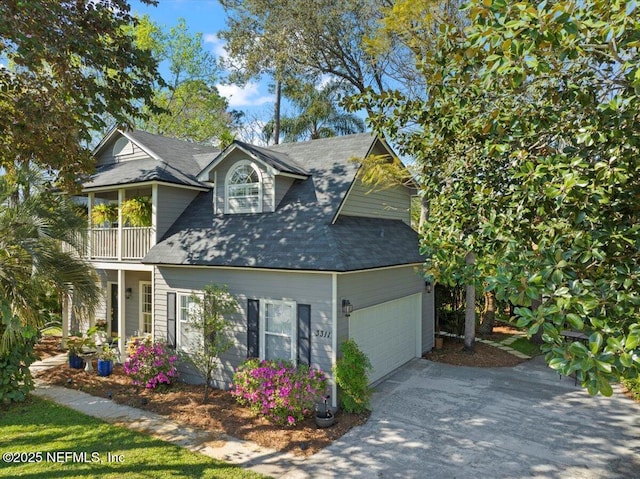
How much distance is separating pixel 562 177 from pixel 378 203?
943 centimetres

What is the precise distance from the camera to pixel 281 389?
826cm

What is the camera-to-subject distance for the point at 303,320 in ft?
30.6

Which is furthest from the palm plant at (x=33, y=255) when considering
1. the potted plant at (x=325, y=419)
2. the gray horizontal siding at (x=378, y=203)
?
the gray horizontal siding at (x=378, y=203)

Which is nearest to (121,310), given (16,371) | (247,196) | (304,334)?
(16,371)

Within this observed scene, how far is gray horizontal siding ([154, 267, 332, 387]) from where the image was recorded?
912cm

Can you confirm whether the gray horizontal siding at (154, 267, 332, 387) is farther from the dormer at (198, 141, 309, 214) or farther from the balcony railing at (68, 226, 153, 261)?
the dormer at (198, 141, 309, 214)

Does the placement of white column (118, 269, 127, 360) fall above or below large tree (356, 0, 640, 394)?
below

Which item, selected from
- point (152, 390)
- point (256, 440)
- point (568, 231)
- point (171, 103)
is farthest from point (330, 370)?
point (171, 103)

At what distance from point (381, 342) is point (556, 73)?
824 cm

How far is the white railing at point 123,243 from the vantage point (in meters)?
12.5

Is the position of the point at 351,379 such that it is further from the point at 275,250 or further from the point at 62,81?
the point at 62,81

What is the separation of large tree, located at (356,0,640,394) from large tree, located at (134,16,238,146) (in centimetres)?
2535

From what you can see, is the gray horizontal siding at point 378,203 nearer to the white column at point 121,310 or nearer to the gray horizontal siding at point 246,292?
the gray horizontal siding at point 246,292

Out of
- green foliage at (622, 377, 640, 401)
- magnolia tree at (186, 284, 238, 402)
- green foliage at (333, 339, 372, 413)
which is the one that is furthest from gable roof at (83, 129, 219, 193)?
green foliage at (622, 377, 640, 401)
